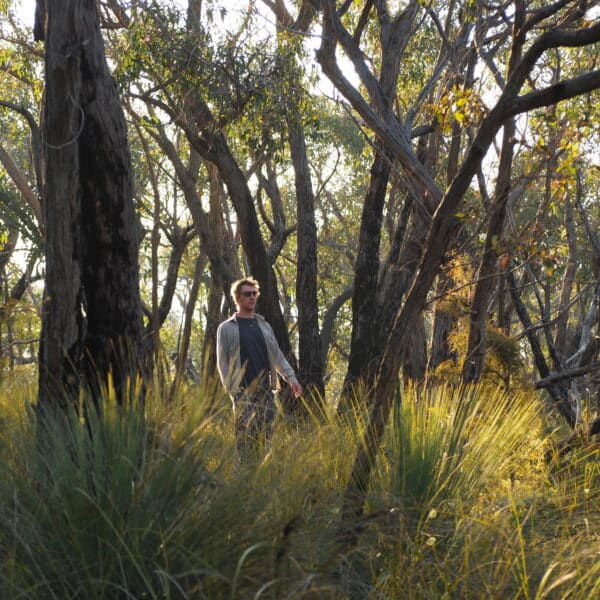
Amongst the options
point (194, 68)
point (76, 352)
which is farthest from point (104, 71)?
point (194, 68)

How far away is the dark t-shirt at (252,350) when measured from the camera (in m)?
8.22

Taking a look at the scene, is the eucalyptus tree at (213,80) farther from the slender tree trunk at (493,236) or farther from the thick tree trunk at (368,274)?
the slender tree trunk at (493,236)

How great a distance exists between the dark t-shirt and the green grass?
9.41 ft

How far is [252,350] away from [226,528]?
440 centimetres

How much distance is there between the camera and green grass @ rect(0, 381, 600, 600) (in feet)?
12.1

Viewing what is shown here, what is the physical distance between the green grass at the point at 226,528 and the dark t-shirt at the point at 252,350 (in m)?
2.87

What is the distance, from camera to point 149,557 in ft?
12.1

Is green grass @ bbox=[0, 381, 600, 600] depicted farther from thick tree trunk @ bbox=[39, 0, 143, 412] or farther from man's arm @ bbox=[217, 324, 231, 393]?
man's arm @ bbox=[217, 324, 231, 393]

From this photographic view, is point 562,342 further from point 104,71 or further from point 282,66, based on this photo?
point 104,71

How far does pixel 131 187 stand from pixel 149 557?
11.3 feet

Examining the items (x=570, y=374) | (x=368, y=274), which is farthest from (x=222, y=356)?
(x=368, y=274)

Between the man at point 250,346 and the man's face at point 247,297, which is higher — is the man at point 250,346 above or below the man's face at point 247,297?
below

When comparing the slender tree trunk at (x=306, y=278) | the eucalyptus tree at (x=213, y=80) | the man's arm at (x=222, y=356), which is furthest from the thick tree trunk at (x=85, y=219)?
the slender tree trunk at (x=306, y=278)

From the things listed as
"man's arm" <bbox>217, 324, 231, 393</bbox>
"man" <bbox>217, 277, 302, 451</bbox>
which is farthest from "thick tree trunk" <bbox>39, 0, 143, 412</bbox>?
"man" <bbox>217, 277, 302, 451</bbox>
